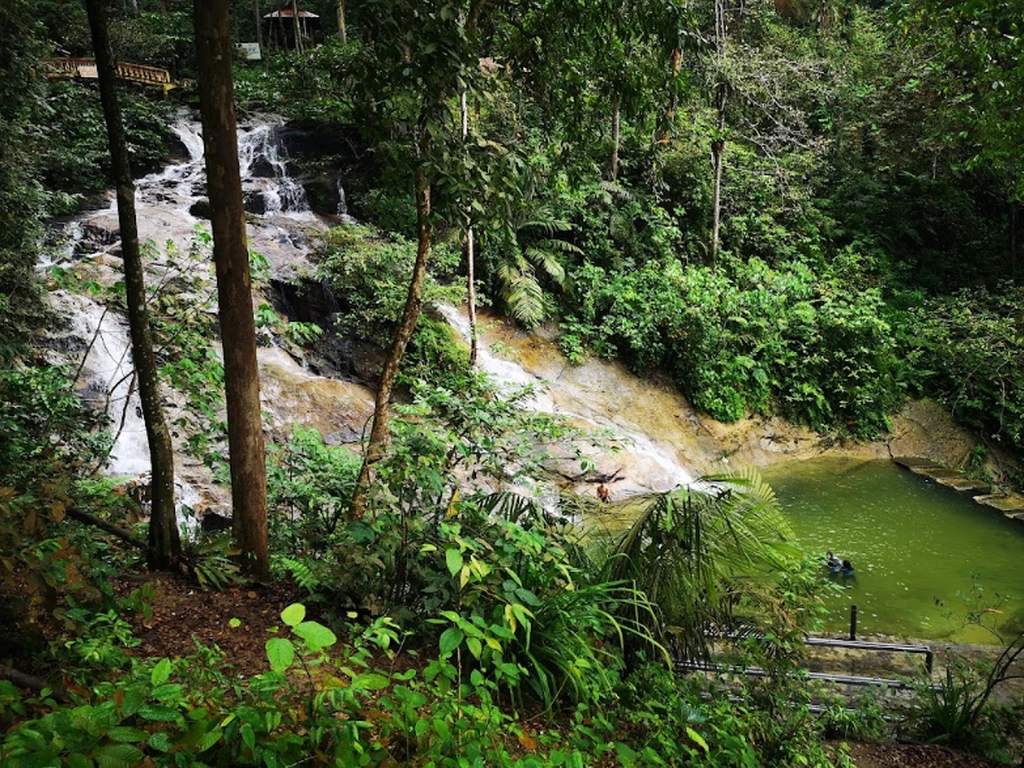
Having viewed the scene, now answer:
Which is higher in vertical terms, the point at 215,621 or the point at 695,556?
the point at 695,556

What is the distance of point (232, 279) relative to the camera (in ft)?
13.6

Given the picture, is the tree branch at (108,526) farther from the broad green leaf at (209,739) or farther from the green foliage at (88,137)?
the green foliage at (88,137)

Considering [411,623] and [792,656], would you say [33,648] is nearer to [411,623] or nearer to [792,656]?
[411,623]

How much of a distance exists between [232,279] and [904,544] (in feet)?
37.3

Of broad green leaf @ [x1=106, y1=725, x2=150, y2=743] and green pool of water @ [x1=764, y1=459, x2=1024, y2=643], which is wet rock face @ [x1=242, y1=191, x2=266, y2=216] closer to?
green pool of water @ [x1=764, y1=459, x2=1024, y2=643]

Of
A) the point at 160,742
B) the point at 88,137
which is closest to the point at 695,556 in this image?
the point at 160,742

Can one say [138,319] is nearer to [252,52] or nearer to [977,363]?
[977,363]

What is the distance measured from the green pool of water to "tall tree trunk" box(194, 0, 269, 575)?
23.5 ft

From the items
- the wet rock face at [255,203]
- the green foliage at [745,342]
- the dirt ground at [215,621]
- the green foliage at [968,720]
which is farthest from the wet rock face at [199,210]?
the green foliage at [968,720]

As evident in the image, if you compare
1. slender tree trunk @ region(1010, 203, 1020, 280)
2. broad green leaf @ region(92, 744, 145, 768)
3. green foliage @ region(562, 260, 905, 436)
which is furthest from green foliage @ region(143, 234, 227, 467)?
slender tree trunk @ region(1010, 203, 1020, 280)

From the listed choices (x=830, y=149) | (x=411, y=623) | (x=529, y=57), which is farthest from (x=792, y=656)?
(x=830, y=149)

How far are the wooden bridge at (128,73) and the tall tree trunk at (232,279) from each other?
1642 cm

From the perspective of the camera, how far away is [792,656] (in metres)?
4.55

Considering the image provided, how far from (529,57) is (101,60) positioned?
3324 millimetres
